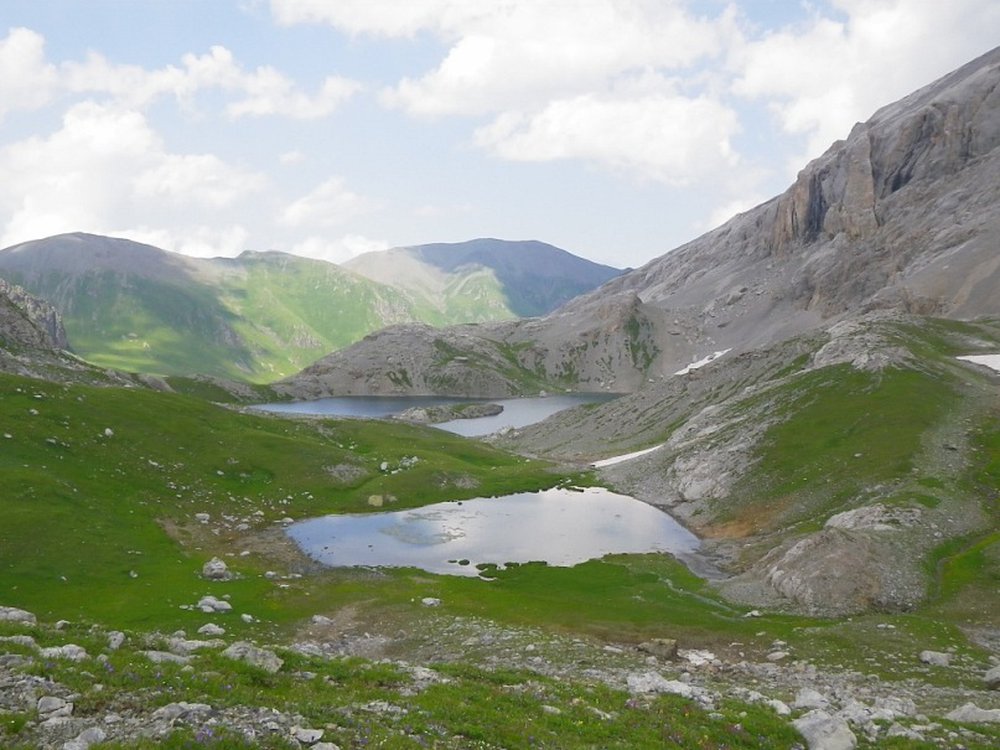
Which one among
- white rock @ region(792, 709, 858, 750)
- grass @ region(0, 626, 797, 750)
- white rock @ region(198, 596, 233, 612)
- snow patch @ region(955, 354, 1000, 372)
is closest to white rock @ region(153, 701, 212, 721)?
grass @ region(0, 626, 797, 750)

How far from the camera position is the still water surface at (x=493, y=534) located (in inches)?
2734

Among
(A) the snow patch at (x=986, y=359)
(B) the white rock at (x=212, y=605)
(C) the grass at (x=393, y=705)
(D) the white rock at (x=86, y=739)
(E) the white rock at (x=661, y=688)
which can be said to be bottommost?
(B) the white rock at (x=212, y=605)

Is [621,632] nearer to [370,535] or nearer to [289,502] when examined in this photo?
[370,535]

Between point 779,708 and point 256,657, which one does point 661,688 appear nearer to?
point 779,708

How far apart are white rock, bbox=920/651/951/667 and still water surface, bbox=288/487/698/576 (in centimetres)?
3454

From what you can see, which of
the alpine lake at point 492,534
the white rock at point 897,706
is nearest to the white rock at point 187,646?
the white rock at point 897,706

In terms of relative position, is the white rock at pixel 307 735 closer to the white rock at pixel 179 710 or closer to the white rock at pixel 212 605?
the white rock at pixel 179 710

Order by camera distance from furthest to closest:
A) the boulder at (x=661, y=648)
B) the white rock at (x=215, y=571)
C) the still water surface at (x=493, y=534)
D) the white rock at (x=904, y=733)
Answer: the still water surface at (x=493, y=534) < the white rock at (x=215, y=571) < the boulder at (x=661, y=648) < the white rock at (x=904, y=733)

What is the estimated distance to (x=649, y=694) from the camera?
83.1ft

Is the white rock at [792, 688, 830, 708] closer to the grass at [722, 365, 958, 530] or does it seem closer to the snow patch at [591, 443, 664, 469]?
the grass at [722, 365, 958, 530]

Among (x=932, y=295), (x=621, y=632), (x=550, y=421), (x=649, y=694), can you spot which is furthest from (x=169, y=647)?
(x=932, y=295)

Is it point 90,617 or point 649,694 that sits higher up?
point 649,694

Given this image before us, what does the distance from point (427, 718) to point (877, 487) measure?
2526 inches

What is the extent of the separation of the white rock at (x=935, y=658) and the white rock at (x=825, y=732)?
1904 centimetres
